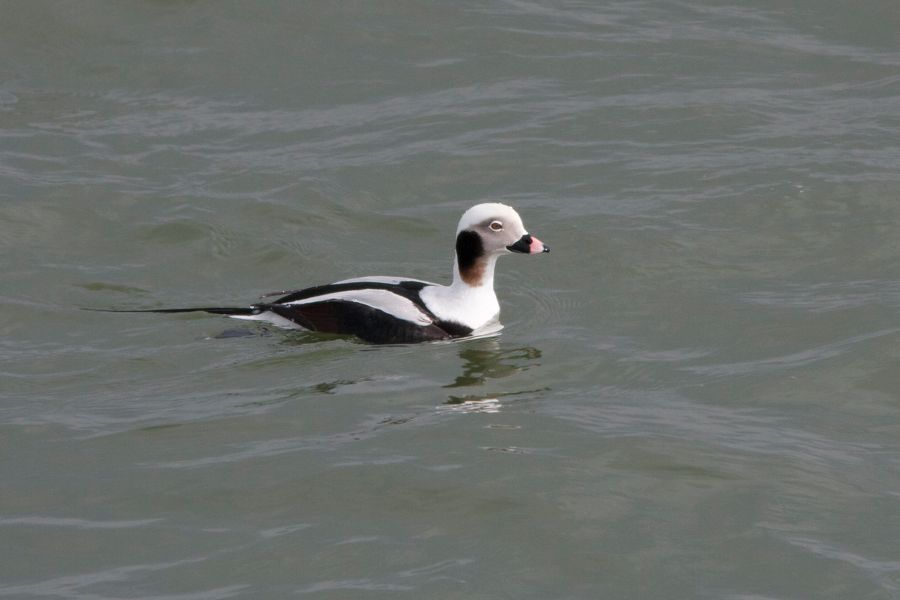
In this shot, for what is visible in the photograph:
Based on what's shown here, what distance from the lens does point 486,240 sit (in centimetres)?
1105

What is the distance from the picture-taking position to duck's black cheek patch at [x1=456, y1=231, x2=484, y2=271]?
36.3 ft

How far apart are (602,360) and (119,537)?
397cm

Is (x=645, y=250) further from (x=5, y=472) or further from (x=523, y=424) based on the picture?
(x=5, y=472)

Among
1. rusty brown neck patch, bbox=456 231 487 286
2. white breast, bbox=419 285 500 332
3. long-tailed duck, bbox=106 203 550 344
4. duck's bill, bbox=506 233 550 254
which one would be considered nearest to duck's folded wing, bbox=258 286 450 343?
long-tailed duck, bbox=106 203 550 344

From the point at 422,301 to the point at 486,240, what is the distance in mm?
652

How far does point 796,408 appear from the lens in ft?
30.3

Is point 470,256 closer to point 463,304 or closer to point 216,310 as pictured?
point 463,304

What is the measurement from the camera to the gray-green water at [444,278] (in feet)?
23.9

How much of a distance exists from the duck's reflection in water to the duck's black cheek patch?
23.3 inches

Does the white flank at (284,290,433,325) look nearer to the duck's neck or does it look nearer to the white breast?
the white breast

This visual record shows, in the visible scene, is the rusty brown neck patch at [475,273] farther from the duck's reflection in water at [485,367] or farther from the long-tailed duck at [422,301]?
the duck's reflection in water at [485,367]

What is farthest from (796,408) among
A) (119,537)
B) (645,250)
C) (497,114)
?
(497,114)

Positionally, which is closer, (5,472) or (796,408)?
(5,472)

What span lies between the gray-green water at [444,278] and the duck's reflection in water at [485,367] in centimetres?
4
